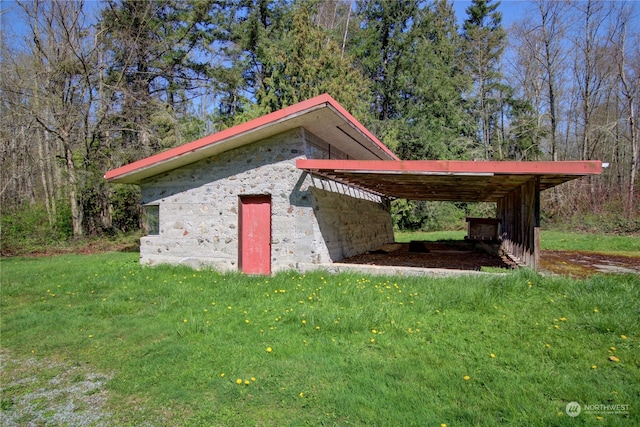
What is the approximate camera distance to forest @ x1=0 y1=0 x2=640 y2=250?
54.8 ft

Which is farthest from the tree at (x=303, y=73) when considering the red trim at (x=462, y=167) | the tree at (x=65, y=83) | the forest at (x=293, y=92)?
the red trim at (x=462, y=167)

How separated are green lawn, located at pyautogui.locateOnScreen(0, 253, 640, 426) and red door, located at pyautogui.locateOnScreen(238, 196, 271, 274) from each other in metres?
1.87

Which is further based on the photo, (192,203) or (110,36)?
(110,36)

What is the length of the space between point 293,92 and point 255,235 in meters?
10.6

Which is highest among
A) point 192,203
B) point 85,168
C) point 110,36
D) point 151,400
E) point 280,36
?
point 280,36

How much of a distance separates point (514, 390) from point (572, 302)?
277 centimetres

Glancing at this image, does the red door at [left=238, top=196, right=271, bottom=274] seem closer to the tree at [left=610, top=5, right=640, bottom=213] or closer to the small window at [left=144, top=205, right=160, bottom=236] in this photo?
the small window at [left=144, top=205, right=160, bottom=236]

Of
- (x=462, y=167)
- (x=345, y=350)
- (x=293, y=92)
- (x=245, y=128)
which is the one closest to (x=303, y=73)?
(x=293, y=92)

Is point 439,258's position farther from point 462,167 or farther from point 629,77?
point 629,77

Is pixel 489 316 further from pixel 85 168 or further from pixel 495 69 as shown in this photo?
pixel 495 69

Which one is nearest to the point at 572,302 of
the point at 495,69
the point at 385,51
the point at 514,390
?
the point at 514,390

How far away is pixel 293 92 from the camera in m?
17.7

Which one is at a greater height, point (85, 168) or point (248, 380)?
point (85, 168)

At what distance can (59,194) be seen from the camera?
696 inches
